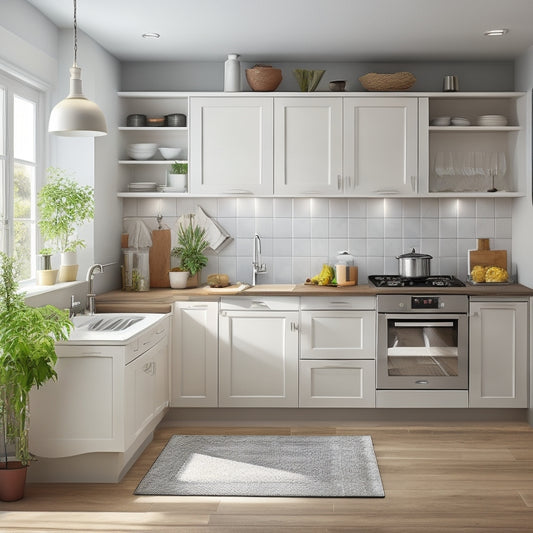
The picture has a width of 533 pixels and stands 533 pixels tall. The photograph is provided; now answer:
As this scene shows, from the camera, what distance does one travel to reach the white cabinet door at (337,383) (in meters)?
5.06

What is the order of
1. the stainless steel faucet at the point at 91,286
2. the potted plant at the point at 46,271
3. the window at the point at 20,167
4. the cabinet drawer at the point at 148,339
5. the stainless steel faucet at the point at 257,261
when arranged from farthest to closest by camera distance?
the stainless steel faucet at the point at 257,261
the stainless steel faucet at the point at 91,286
the potted plant at the point at 46,271
the window at the point at 20,167
the cabinet drawer at the point at 148,339

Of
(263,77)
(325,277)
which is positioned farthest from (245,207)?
(263,77)

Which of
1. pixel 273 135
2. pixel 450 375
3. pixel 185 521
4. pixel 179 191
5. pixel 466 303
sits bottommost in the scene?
pixel 185 521

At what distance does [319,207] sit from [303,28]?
148cm

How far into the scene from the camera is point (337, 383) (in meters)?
5.08

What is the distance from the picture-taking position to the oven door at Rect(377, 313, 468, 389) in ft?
16.5

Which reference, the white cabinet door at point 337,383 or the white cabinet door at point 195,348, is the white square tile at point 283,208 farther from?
the white cabinet door at point 337,383

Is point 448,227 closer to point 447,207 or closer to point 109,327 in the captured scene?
point 447,207

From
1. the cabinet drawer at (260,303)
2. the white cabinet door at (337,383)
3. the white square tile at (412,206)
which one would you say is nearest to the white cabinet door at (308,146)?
the white square tile at (412,206)

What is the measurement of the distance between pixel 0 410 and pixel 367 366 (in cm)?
253

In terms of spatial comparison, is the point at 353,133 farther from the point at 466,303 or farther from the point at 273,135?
the point at 466,303

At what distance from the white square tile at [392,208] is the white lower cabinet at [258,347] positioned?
1.16 m

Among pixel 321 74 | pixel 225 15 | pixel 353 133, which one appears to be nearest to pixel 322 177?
pixel 353 133

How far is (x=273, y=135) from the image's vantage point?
534 centimetres
